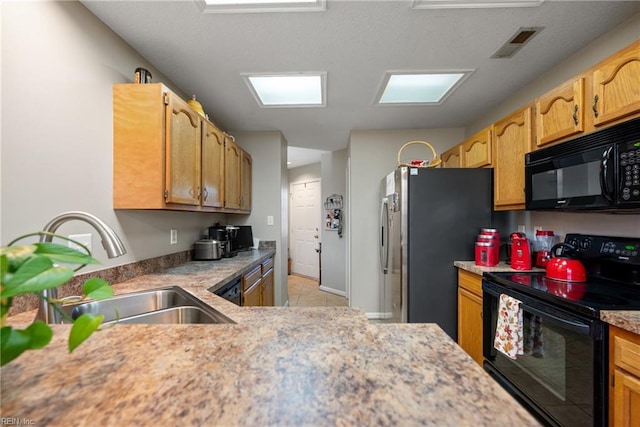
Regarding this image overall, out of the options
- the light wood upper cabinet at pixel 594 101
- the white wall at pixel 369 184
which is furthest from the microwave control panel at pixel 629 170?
the white wall at pixel 369 184

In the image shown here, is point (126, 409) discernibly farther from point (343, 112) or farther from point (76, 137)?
point (343, 112)

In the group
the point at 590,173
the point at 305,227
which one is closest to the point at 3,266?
the point at 590,173

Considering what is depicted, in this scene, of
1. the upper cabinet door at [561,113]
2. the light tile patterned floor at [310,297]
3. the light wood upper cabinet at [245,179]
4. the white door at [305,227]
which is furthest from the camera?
the white door at [305,227]

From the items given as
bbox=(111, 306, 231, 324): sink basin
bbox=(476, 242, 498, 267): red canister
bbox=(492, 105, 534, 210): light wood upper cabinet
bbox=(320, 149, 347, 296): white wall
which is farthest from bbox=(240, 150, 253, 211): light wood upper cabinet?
bbox=(492, 105, 534, 210): light wood upper cabinet

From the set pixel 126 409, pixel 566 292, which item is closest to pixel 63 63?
pixel 126 409

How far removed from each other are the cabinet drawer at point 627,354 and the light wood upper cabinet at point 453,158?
6.59ft

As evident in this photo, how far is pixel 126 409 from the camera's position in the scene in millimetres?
458

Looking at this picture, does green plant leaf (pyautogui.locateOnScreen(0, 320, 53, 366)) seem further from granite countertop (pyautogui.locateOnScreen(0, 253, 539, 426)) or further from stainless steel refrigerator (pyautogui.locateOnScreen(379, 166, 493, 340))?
stainless steel refrigerator (pyautogui.locateOnScreen(379, 166, 493, 340))

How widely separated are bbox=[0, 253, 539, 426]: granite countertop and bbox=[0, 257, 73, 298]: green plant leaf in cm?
22

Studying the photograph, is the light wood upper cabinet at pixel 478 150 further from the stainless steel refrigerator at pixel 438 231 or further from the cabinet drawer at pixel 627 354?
the cabinet drawer at pixel 627 354

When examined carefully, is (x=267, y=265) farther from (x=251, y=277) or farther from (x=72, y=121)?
(x=72, y=121)

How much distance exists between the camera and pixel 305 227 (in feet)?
19.2

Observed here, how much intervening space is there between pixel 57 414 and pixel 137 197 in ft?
4.41

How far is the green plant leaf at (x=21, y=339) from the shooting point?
0.41m
